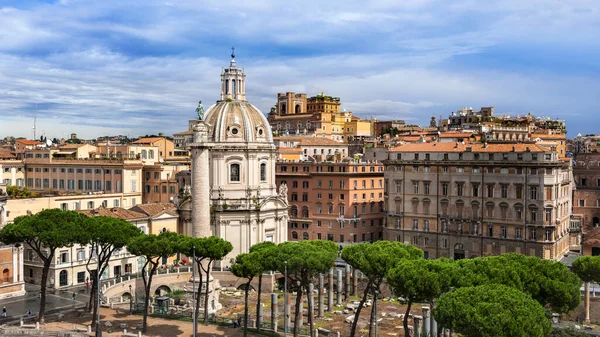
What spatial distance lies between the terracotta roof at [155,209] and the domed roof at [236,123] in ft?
27.5

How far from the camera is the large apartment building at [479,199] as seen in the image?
64562 mm

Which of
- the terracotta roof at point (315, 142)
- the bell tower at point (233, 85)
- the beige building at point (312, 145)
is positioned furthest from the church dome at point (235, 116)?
the terracotta roof at point (315, 142)

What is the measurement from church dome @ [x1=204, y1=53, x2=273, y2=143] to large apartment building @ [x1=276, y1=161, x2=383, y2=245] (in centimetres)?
1554

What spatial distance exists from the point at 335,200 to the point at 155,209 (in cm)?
2359

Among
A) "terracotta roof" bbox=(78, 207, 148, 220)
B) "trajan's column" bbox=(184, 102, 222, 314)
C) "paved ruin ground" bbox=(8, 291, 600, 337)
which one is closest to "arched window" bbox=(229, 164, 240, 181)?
"terracotta roof" bbox=(78, 207, 148, 220)

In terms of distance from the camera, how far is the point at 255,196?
2608 inches

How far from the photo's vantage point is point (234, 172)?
65.8 meters

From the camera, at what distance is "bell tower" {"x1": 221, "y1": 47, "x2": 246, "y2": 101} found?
6912 centimetres

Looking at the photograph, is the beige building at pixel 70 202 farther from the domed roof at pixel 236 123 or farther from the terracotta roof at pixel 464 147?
the terracotta roof at pixel 464 147

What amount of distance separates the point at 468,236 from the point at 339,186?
1798 centimetres

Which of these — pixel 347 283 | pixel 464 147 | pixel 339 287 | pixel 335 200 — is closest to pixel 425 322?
pixel 339 287

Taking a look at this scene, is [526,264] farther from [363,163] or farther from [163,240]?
[363,163]

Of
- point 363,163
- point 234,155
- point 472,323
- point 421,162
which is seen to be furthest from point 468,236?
point 472,323

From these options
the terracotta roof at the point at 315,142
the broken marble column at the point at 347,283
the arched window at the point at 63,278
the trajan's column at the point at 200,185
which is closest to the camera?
the trajan's column at the point at 200,185
